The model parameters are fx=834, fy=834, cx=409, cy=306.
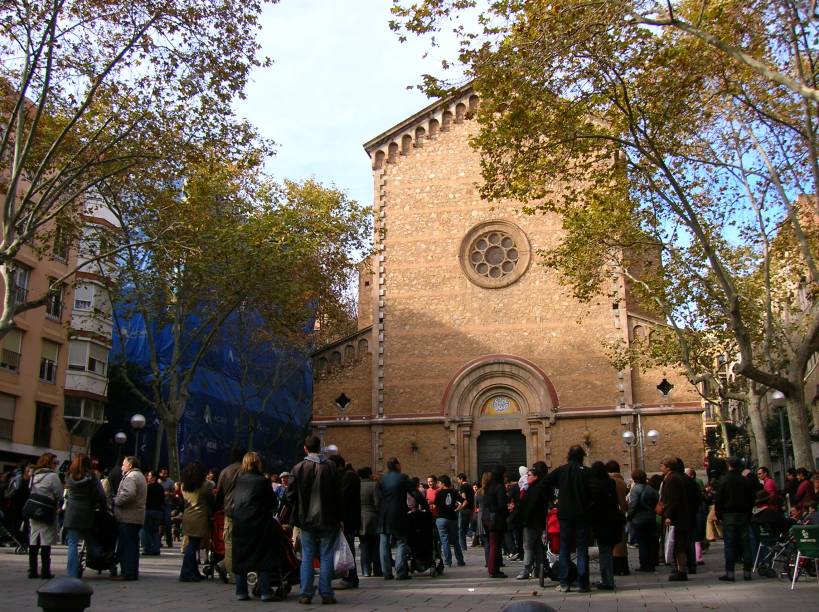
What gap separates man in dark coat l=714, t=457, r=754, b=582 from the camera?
1149cm

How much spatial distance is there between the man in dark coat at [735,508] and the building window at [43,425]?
2536 cm

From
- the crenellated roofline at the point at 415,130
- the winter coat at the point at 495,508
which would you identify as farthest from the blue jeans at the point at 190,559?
the crenellated roofline at the point at 415,130

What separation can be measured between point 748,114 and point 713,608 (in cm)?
1038

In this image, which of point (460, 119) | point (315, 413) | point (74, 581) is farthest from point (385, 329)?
point (74, 581)

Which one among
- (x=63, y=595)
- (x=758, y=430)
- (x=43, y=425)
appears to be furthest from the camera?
(x=43, y=425)

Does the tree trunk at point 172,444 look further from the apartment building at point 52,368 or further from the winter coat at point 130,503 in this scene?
the winter coat at point 130,503

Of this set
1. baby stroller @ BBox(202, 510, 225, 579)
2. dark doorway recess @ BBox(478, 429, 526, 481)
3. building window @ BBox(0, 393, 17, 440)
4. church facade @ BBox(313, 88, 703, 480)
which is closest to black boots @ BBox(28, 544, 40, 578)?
baby stroller @ BBox(202, 510, 225, 579)

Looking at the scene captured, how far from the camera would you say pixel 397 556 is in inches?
482

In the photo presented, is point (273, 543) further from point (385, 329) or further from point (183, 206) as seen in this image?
point (385, 329)

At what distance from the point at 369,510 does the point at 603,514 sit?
372 cm

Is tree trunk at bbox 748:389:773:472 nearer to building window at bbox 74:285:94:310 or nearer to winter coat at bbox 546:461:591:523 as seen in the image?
winter coat at bbox 546:461:591:523

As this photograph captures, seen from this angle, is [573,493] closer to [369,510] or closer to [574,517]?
[574,517]

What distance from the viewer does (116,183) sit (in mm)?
19828

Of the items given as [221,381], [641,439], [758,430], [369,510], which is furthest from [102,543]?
[221,381]
